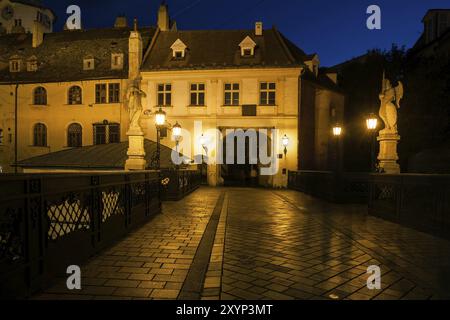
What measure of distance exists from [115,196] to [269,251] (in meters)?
3.33

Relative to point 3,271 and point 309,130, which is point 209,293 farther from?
point 309,130

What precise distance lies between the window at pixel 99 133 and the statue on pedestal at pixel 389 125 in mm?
22171

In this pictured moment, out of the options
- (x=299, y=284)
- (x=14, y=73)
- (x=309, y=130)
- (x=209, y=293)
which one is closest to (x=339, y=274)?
(x=299, y=284)

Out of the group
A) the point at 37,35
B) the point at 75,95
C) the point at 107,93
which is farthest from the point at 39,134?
the point at 37,35

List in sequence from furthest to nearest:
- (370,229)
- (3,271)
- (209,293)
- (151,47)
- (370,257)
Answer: (151,47)
(370,229)
(370,257)
(209,293)
(3,271)

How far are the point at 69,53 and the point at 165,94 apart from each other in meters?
11.0

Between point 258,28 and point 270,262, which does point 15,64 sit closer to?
point 258,28

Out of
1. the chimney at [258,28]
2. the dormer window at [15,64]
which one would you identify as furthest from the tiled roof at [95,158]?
the chimney at [258,28]

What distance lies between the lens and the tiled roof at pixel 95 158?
1755cm

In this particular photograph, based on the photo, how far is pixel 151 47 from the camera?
27969 millimetres

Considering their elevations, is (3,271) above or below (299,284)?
above

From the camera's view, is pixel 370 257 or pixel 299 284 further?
pixel 370 257

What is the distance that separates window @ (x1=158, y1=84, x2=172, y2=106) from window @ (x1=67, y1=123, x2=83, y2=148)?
7.80 m

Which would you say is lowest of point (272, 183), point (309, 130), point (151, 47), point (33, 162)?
point (272, 183)
